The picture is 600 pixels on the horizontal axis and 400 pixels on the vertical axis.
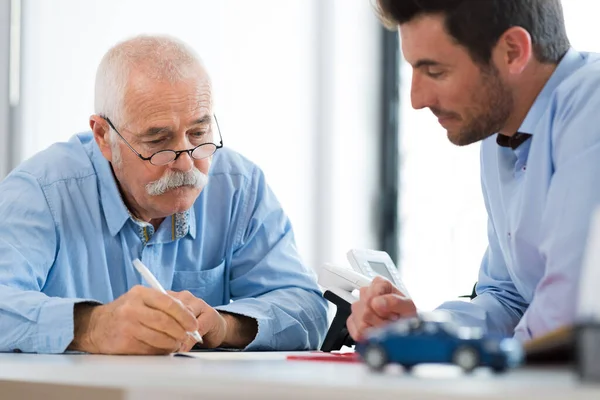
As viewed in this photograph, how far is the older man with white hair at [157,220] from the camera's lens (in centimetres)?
195

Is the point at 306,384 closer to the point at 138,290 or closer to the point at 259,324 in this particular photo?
the point at 138,290

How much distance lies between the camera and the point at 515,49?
1573 mm

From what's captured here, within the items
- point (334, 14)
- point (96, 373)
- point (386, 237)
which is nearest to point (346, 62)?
point (334, 14)

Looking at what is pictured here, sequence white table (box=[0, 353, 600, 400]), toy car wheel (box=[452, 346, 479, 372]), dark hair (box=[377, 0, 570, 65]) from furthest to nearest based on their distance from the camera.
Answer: dark hair (box=[377, 0, 570, 65]) → toy car wheel (box=[452, 346, 479, 372]) → white table (box=[0, 353, 600, 400])

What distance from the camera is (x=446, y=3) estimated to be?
61.1 inches

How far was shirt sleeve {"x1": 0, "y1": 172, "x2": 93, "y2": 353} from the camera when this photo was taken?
168 cm

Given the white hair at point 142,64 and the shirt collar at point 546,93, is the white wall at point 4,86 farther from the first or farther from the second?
the shirt collar at point 546,93

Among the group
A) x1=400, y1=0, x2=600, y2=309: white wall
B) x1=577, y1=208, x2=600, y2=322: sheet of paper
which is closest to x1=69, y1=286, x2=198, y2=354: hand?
x1=577, y1=208, x2=600, y2=322: sheet of paper

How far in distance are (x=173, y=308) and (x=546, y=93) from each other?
77cm

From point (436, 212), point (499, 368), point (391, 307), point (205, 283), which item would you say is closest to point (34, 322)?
point (205, 283)

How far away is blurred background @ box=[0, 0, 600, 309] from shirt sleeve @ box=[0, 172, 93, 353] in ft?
5.64

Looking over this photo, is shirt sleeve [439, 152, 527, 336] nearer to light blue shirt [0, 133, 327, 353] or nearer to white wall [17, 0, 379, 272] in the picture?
light blue shirt [0, 133, 327, 353]

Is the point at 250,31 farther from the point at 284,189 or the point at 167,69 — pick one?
the point at 167,69

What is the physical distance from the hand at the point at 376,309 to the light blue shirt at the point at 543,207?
18 centimetres
